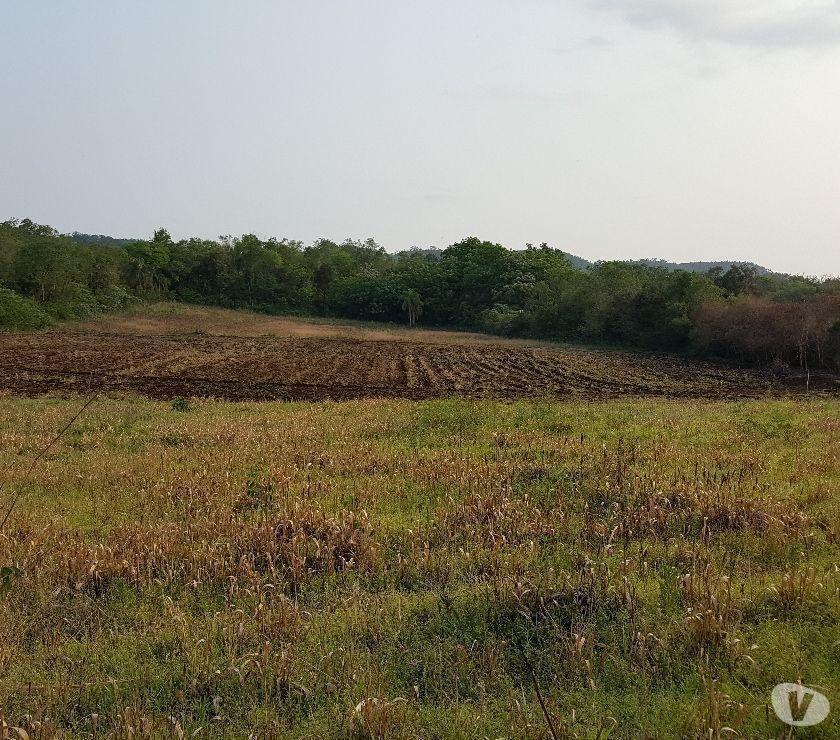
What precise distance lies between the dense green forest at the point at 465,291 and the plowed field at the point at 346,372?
13.4 ft

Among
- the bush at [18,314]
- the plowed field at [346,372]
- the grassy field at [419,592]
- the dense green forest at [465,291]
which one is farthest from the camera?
the bush at [18,314]

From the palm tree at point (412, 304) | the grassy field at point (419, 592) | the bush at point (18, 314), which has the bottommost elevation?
the grassy field at point (419, 592)

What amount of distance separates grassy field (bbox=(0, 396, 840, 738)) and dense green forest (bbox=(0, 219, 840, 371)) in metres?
33.0

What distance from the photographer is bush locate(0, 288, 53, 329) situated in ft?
189

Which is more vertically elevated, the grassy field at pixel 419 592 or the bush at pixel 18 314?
the bush at pixel 18 314

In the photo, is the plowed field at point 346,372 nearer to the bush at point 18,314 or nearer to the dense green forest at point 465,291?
the dense green forest at point 465,291

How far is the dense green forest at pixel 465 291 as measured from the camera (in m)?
41.3

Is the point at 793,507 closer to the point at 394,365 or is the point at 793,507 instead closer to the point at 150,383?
the point at 150,383

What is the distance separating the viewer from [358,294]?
99.5 meters

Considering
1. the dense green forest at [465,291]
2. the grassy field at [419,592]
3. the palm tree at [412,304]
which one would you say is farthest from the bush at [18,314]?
the grassy field at [419,592]

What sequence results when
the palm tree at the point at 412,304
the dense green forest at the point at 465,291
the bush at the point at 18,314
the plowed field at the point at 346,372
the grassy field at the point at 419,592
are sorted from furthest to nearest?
the palm tree at the point at 412,304 → the bush at the point at 18,314 → the dense green forest at the point at 465,291 → the plowed field at the point at 346,372 → the grassy field at the point at 419,592

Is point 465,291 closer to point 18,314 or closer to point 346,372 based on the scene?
point 18,314

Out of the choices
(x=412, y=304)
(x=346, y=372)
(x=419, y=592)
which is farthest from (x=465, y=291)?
(x=419, y=592)

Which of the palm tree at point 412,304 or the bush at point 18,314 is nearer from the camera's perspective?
the bush at point 18,314
